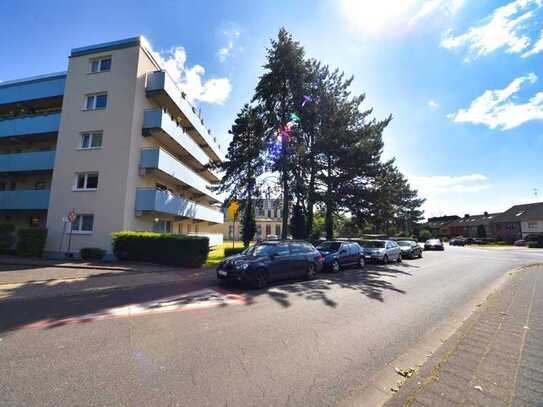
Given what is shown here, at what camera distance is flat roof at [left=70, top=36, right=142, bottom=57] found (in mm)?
17734

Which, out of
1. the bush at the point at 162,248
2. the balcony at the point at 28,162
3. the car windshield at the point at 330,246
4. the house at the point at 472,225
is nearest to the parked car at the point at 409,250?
the car windshield at the point at 330,246

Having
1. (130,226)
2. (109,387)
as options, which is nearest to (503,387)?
(109,387)

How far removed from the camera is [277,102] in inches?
875

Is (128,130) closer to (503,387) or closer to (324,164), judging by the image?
(324,164)

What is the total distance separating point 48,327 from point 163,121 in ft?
51.0

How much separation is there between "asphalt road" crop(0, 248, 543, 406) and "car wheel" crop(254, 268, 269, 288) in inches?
55.2

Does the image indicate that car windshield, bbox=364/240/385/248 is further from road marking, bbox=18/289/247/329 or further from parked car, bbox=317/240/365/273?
road marking, bbox=18/289/247/329

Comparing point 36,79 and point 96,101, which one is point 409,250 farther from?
point 36,79

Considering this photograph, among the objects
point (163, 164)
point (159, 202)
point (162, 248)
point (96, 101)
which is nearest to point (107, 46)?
point (96, 101)

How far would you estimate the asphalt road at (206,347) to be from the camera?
3.04m

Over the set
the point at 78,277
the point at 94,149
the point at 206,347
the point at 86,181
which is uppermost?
the point at 94,149

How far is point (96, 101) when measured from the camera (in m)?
18.2

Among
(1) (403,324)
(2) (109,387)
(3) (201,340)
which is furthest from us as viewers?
(1) (403,324)

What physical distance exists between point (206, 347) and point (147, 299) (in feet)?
13.4
